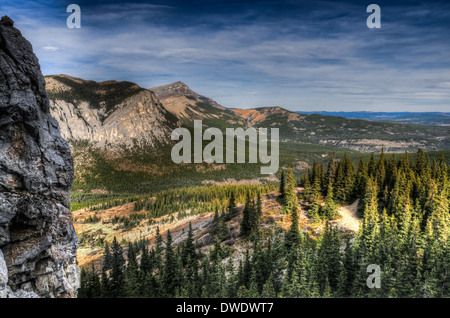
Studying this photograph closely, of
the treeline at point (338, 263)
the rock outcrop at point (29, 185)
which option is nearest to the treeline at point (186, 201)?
the treeline at point (338, 263)

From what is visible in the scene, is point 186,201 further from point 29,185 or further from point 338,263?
point 29,185

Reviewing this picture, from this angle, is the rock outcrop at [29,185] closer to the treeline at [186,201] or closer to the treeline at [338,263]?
the treeline at [338,263]

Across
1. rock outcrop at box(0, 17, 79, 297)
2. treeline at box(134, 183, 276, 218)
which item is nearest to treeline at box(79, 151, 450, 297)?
rock outcrop at box(0, 17, 79, 297)

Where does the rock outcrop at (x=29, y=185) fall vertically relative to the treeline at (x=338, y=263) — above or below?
above

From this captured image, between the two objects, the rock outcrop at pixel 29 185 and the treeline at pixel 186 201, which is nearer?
the rock outcrop at pixel 29 185

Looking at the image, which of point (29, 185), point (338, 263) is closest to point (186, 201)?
point (338, 263)

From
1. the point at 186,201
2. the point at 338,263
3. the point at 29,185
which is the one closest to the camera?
the point at 29,185
